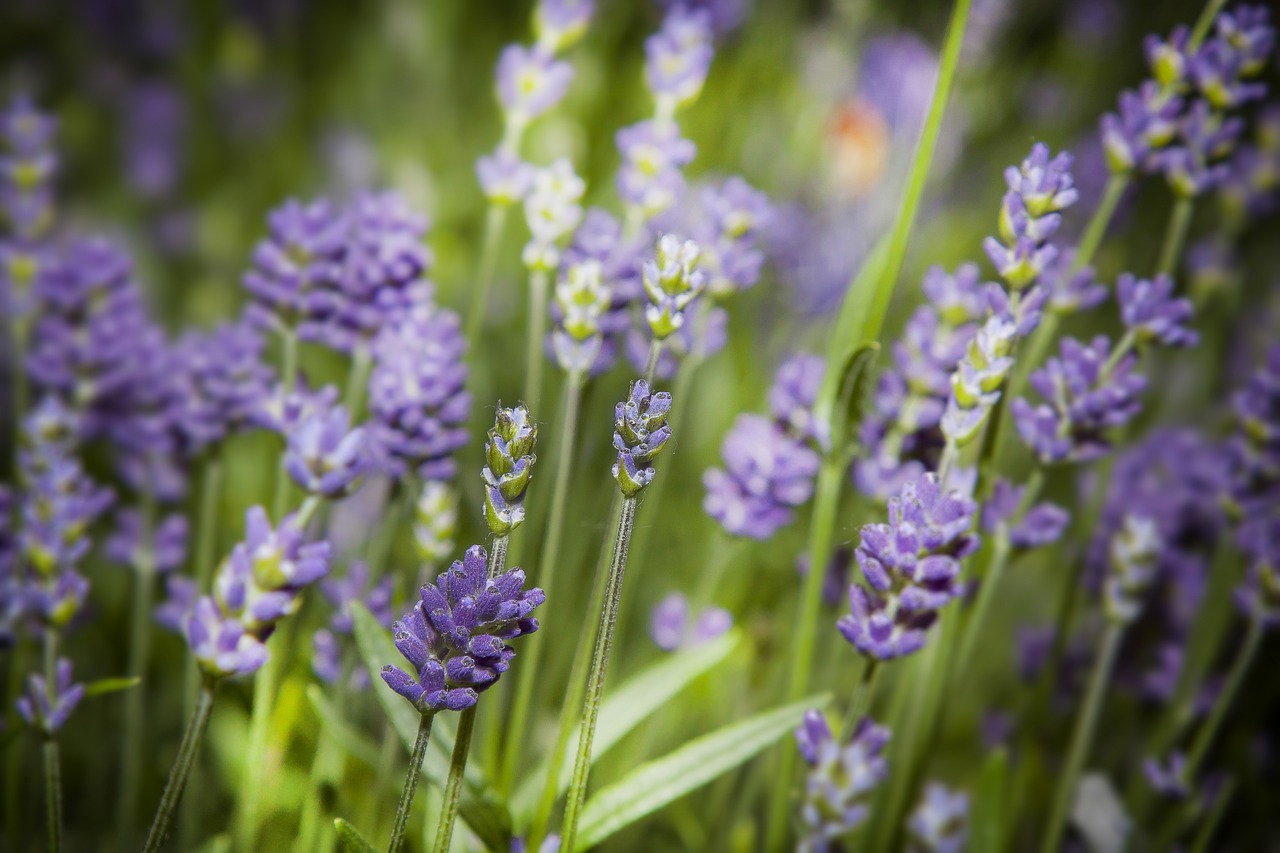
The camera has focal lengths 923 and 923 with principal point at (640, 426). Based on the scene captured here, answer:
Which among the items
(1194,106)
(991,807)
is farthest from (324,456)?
(1194,106)

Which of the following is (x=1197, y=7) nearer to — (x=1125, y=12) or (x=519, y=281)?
(x=1125, y=12)

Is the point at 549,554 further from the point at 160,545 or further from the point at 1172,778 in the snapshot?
the point at 1172,778

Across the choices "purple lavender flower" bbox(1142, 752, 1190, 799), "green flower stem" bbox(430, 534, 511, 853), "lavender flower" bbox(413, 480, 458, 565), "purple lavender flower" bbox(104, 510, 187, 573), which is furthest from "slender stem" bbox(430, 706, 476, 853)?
"purple lavender flower" bbox(1142, 752, 1190, 799)

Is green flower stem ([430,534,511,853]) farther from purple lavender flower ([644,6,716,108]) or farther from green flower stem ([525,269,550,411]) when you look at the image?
purple lavender flower ([644,6,716,108])

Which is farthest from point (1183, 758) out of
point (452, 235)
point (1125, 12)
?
point (1125, 12)

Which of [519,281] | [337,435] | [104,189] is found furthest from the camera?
[104,189]

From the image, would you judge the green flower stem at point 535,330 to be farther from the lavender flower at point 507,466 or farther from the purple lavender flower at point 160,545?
the purple lavender flower at point 160,545

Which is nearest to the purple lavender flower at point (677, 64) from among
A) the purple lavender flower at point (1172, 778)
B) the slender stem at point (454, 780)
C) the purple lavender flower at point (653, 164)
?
the purple lavender flower at point (653, 164)
